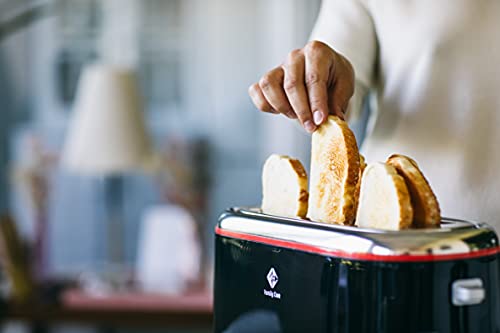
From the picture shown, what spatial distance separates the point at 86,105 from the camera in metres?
2.31

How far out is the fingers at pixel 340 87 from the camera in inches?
29.5

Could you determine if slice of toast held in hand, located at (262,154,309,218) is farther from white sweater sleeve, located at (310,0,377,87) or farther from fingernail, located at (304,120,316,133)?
white sweater sleeve, located at (310,0,377,87)

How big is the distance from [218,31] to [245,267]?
7.14 ft

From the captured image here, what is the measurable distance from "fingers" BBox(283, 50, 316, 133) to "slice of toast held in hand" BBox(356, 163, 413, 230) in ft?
0.34

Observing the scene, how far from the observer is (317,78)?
722mm

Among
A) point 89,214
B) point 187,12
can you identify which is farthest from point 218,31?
point 89,214

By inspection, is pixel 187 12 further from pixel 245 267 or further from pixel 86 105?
pixel 245 267

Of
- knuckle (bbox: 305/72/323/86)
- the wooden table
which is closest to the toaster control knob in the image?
knuckle (bbox: 305/72/323/86)

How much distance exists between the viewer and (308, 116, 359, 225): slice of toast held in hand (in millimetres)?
680

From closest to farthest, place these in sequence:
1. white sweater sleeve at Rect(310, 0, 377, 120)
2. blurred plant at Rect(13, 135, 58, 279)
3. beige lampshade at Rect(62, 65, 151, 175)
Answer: white sweater sleeve at Rect(310, 0, 377, 120) → beige lampshade at Rect(62, 65, 151, 175) → blurred plant at Rect(13, 135, 58, 279)

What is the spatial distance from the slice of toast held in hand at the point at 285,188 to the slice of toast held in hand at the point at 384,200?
99 millimetres

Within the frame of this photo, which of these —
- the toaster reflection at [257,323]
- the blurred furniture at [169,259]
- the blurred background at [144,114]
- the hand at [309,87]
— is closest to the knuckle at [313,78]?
the hand at [309,87]

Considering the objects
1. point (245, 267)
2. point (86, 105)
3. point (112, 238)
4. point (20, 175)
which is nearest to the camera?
point (245, 267)

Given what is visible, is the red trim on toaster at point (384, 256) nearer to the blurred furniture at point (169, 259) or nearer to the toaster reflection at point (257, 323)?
the toaster reflection at point (257, 323)
